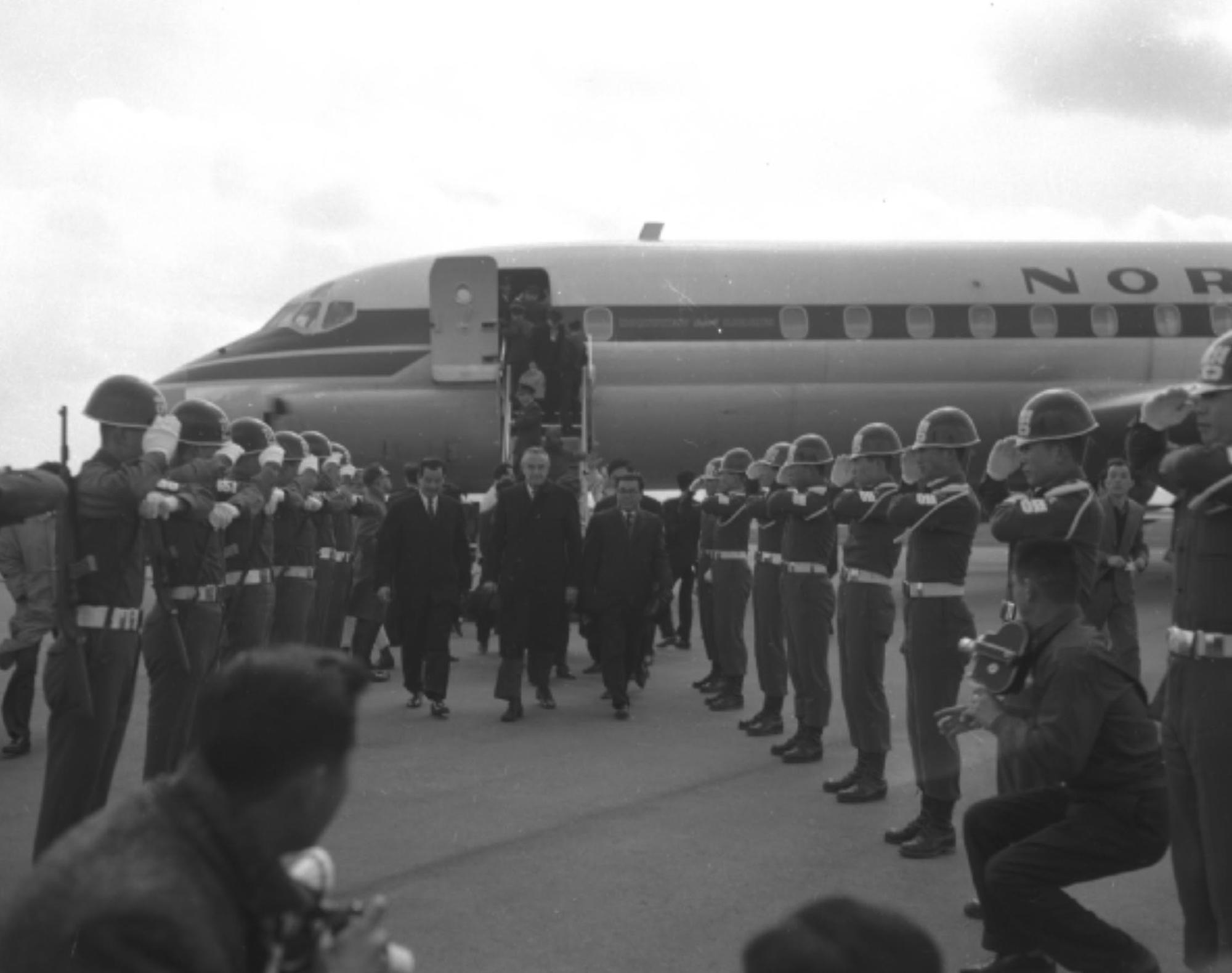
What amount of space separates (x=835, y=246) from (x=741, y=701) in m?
10.2

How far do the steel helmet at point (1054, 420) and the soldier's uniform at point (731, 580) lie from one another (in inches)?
177

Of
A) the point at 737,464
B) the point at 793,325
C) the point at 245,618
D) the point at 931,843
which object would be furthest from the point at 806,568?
the point at 793,325

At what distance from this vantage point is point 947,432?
670 cm

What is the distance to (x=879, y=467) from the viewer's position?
25.3ft

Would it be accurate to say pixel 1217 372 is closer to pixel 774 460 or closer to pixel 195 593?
pixel 195 593

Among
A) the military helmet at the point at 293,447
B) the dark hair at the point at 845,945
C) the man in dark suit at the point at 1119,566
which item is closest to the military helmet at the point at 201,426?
the military helmet at the point at 293,447

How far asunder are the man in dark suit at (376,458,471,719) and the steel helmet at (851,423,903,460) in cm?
356

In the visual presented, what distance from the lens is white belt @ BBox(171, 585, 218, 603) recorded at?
6719mm

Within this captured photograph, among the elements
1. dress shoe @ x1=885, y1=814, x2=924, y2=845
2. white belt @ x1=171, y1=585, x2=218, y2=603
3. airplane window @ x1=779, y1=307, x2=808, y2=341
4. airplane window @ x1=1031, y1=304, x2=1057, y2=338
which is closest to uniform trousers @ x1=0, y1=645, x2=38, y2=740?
white belt @ x1=171, y1=585, x2=218, y2=603

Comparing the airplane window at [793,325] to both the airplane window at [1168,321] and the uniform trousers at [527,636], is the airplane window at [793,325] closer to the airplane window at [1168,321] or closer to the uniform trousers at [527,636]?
the airplane window at [1168,321]

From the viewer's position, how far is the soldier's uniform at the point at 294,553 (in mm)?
→ 10188

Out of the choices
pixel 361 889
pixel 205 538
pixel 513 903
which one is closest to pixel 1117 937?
pixel 513 903

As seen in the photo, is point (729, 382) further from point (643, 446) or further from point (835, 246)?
point (835, 246)

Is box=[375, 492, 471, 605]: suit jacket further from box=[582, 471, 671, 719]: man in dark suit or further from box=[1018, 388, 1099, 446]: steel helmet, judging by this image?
box=[1018, 388, 1099, 446]: steel helmet
